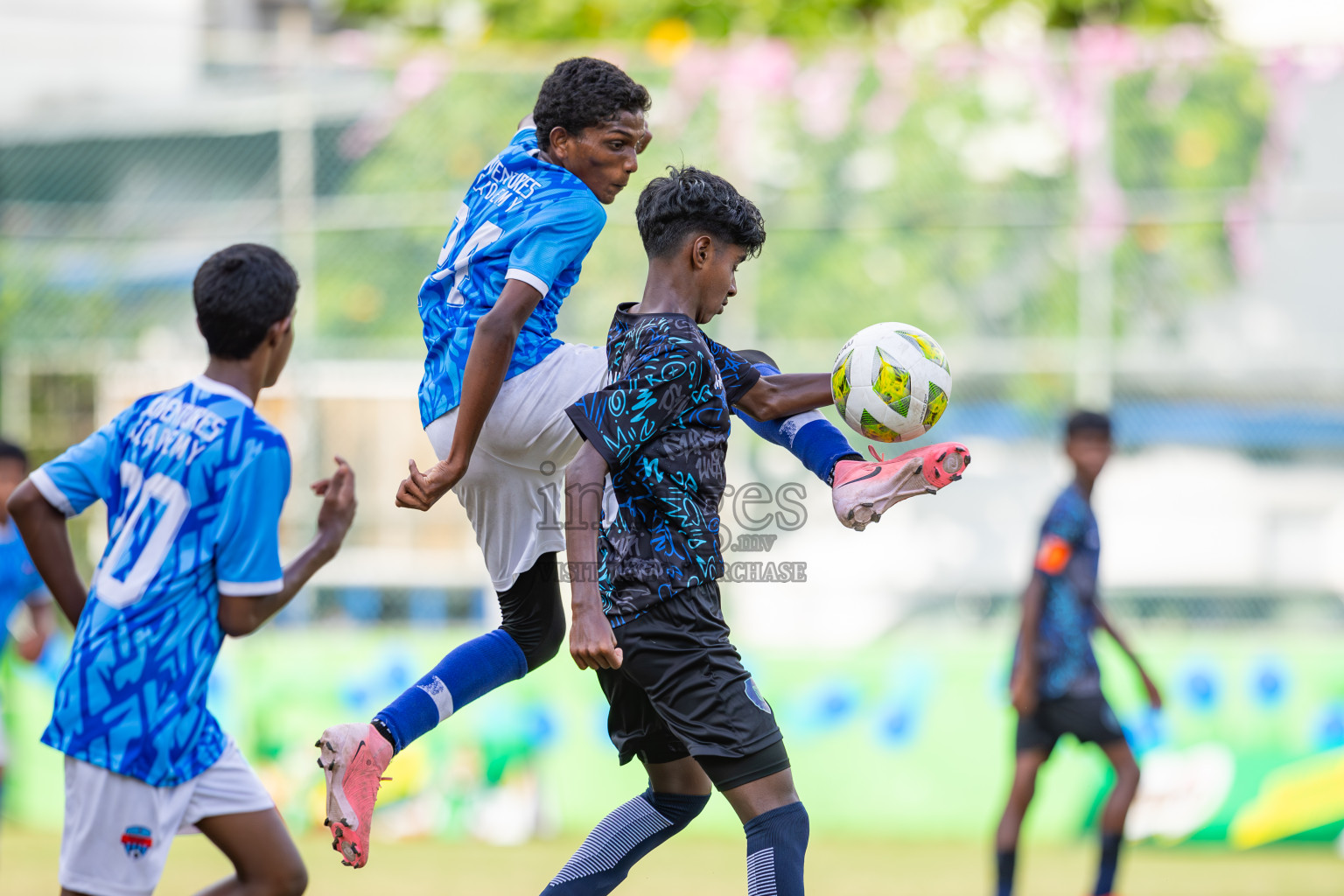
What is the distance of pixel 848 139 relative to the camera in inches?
364

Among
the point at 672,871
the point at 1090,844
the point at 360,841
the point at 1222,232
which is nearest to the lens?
the point at 360,841

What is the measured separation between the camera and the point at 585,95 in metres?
3.63

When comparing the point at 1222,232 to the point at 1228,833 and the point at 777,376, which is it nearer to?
the point at 1228,833

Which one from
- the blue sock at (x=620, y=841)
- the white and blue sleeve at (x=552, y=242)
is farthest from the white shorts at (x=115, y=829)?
the white and blue sleeve at (x=552, y=242)

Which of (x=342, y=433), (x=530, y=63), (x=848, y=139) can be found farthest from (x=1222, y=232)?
(x=342, y=433)

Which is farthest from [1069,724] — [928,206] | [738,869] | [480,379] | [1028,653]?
[928,206]

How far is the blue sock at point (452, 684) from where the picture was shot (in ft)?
12.1

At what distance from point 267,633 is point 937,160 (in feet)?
17.9

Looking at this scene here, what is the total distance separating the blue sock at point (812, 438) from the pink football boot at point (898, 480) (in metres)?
0.18

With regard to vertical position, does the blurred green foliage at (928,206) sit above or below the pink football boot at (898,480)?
above

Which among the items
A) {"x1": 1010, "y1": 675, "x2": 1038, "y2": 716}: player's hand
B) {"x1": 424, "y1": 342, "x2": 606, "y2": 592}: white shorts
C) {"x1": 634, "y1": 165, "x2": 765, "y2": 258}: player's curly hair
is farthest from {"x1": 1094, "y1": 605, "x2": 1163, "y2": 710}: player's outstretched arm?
{"x1": 634, "y1": 165, "x2": 765, "y2": 258}: player's curly hair

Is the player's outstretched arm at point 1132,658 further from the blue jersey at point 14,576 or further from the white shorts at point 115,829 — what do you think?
the blue jersey at point 14,576

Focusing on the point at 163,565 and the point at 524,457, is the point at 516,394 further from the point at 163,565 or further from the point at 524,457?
the point at 163,565

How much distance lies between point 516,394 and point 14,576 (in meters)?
5.11
